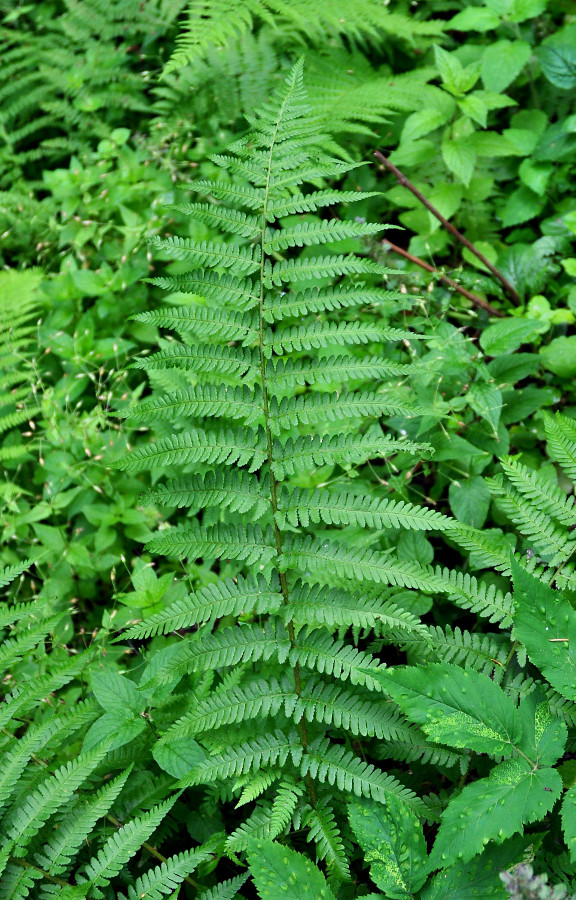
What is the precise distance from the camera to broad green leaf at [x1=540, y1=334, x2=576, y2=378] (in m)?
2.63

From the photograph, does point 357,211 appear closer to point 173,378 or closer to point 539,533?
point 173,378

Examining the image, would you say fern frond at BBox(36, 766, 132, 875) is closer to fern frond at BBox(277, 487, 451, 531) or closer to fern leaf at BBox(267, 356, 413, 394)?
fern frond at BBox(277, 487, 451, 531)

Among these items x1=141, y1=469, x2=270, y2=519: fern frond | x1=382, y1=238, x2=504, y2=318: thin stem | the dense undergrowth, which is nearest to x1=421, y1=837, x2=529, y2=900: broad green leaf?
the dense undergrowth

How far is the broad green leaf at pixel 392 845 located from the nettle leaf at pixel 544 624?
481 mm

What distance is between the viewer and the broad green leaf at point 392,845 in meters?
1.58

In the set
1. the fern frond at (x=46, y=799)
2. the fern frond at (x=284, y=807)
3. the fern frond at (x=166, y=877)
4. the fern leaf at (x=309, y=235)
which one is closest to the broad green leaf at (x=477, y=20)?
the fern leaf at (x=309, y=235)

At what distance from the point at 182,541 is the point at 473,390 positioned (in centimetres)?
116

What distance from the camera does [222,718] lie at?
181cm

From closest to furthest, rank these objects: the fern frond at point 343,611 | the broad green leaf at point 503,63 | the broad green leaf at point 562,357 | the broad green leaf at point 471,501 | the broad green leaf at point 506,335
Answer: the fern frond at point 343,611, the broad green leaf at point 471,501, the broad green leaf at point 506,335, the broad green leaf at point 562,357, the broad green leaf at point 503,63

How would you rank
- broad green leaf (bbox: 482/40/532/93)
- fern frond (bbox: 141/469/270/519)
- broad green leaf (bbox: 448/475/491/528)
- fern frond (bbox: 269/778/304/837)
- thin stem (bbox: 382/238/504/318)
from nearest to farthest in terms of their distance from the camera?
fern frond (bbox: 269/778/304/837), fern frond (bbox: 141/469/270/519), broad green leaf (bbox: 448/475/491/528), thin stem (bbox: 382/238/504/318), broad green leaf (bbox: 482/40/532/93)

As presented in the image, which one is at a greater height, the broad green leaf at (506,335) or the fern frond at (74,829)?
the broad green leaf at (506,335)

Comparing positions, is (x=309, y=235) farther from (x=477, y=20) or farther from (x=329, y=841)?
(x=477, y=20)

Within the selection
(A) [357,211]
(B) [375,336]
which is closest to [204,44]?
(A) [357,211]

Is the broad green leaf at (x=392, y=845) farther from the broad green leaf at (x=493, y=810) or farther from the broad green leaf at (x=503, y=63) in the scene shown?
the broad green leaf at (x=503, y=63)
